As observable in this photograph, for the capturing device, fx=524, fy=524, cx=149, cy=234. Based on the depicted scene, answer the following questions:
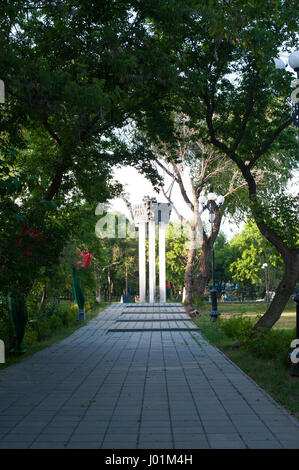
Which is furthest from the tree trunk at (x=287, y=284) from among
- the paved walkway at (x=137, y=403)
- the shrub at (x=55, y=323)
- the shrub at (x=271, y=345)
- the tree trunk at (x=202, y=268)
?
the tree trunk at (x=202, y=268)

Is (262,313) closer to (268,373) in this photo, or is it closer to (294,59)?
(268,373)

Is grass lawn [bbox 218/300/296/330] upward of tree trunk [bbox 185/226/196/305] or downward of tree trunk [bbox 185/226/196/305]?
downward

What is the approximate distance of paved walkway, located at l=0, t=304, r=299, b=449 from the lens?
4.93 metres

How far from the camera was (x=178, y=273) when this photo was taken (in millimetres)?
48062

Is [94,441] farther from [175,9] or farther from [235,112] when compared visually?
[235,112]

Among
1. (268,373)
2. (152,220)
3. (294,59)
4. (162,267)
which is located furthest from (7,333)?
(162,267)

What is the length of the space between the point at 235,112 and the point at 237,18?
5.90 meters

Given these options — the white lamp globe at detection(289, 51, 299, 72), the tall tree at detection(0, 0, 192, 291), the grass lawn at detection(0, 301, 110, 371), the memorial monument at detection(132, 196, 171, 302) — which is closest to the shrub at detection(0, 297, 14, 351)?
the grass lawn at detection(0, 301, 110, 371)

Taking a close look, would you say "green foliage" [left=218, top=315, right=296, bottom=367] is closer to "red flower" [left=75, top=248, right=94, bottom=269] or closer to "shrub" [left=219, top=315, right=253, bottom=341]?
"shrub" [left=219, top=315, right=253, bottom=341]

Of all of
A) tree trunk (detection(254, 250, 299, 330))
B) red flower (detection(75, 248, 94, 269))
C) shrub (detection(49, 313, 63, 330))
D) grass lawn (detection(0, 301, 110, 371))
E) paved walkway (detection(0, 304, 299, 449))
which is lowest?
paved walkway (detection(0, 304, 299, 449))

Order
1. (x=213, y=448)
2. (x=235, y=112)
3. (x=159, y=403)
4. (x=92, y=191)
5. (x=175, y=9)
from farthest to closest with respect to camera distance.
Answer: (x=92, y=191) < (x=235, y=112) < (x=175, y=9) < (x=159, y=403) < (x=213, y=448)

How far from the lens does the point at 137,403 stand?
655 centimetres
